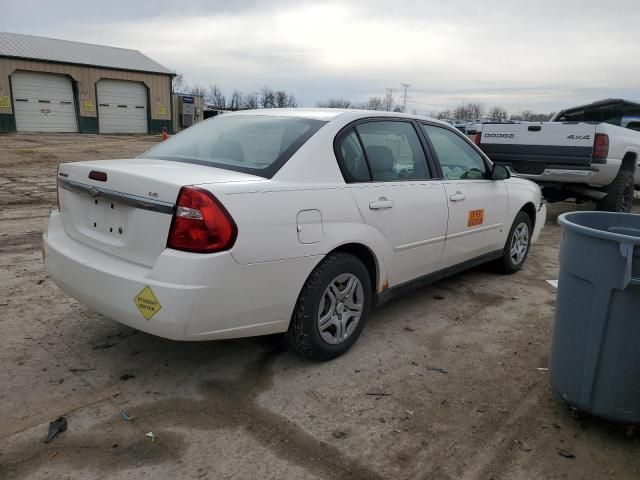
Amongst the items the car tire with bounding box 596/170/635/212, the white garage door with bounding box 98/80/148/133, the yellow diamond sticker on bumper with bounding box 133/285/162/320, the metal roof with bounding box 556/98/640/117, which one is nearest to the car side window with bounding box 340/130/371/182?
the yellow diamond sticker on bumper with bounding box 133/285/162/320

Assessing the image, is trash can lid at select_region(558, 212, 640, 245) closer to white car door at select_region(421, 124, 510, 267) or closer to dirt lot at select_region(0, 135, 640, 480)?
dirt lot at select_region(0, 135, 640, 480)

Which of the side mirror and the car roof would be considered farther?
the side mirror

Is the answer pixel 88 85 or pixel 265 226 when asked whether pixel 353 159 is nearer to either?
pixel 265 226

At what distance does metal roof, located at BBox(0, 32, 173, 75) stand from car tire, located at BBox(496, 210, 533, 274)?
27.4 m

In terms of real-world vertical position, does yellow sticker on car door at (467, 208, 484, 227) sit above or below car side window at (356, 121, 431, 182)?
below

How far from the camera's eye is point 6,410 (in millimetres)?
2764

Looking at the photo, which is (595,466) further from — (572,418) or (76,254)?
(76,254)

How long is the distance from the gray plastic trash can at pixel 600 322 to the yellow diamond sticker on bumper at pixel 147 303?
6.92 ft

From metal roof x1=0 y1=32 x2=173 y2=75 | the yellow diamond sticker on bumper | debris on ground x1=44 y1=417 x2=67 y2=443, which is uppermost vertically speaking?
metal roof x1=0 y1=32 x2=173 y2=75

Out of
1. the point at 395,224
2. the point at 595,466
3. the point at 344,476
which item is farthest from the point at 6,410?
the point at 595,466

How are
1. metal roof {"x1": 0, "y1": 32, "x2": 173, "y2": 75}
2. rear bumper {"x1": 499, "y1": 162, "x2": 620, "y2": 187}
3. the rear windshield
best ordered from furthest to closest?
metal roof {"x1": 0, "y1": 32, "x2": 173, "y2": 75} < rear bumper {"x1": 499, "y1": 162, "x2": 620, "y2": 187} < the rear windshield

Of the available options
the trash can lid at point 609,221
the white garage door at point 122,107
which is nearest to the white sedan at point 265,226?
the trash can lid at point 609,221

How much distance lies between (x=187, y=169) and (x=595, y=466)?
2.63 meters

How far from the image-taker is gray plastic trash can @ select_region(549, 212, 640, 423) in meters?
2.45
